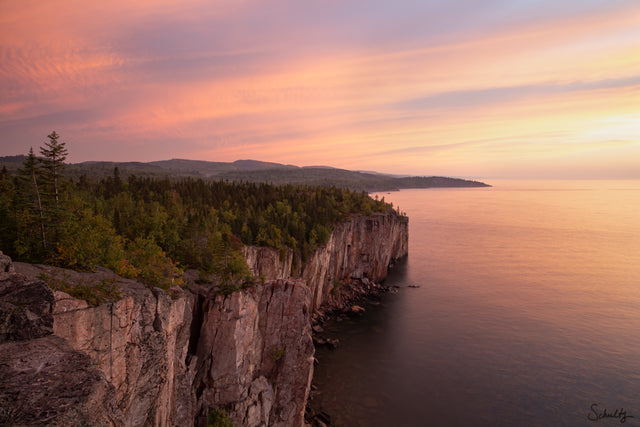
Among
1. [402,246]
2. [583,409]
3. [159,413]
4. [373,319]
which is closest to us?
[159,413]

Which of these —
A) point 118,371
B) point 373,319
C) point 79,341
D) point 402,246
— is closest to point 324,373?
point 373,319

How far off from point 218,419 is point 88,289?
58.4 ft

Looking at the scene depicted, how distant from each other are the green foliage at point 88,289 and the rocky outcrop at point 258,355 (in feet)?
35.3

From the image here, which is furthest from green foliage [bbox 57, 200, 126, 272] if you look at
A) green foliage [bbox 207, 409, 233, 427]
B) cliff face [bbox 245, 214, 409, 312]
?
cliff face [bbox 245, 214, 409, 312]

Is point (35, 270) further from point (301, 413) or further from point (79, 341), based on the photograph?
point (301, 413)

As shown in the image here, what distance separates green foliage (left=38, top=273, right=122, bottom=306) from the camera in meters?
16.8

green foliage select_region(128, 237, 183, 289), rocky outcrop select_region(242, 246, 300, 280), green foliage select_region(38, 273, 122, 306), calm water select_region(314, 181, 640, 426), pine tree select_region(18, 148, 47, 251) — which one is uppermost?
pine tree select_region(18, 148, 47, 251)

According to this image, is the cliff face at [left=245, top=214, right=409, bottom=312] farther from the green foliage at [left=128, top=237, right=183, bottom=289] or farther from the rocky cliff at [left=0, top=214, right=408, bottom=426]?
the green foliage at [left=128, top=237, right=183, bottom=289]

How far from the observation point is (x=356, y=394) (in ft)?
146

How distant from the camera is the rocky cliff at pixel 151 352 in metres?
9.45

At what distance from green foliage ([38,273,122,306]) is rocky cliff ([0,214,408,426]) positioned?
19cm

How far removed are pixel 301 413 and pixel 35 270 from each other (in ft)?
93.5

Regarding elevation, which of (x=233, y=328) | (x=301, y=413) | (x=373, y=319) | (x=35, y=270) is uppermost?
(x=35, y=270)

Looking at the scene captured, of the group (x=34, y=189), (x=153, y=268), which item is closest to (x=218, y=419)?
(x=153, y=268)
